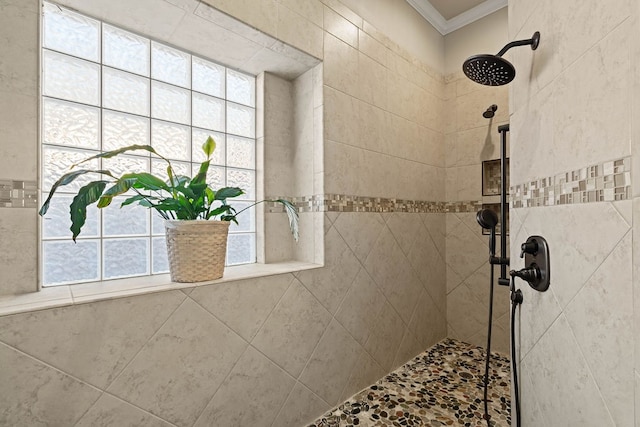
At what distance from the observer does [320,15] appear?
5.02 ft

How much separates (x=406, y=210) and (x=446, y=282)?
2.69 feet

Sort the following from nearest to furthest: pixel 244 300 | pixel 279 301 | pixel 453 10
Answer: pixel 244 300 < pixel 279 301 < pixel 453 10

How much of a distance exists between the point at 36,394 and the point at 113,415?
0.23m

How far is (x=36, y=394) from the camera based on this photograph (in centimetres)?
81

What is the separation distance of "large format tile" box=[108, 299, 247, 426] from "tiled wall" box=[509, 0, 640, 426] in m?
1.09

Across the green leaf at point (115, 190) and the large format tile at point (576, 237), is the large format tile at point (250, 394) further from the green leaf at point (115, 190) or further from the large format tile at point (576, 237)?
the large format tile at point (576, 237)

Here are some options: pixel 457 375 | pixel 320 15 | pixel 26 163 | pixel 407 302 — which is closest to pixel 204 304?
pixel 26 163

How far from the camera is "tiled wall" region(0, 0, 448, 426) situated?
2.88ft

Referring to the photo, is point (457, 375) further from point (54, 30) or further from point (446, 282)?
point (54, 30)

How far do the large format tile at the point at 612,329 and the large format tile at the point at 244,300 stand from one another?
105cm

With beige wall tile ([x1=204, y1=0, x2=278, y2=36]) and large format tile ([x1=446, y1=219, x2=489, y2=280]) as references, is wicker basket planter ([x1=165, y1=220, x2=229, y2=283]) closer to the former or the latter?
beige wall tile ([x1=204, y1=0, x2=278, y2=36])

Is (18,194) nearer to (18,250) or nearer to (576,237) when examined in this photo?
(18,250)

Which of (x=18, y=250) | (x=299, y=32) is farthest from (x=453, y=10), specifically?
(x=18, y=250)

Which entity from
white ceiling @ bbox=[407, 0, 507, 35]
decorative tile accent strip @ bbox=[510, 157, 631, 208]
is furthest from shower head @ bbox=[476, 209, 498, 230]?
white ceiling @ bbox=[407, 0, 507, 35]
